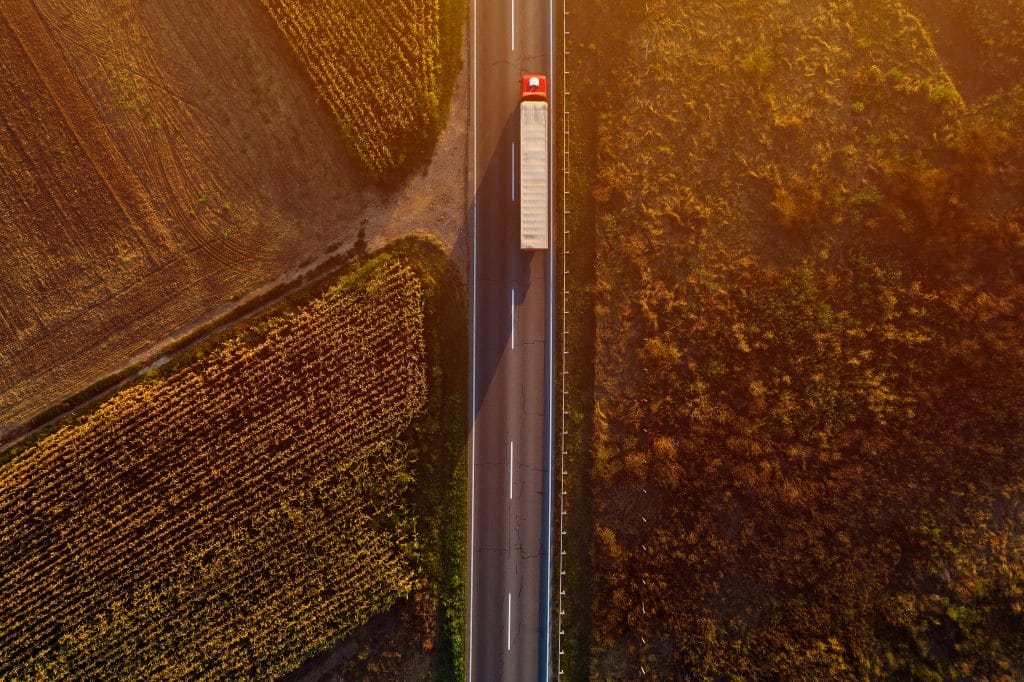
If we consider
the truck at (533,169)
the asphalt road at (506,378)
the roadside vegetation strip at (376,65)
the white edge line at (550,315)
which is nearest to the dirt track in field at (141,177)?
the roadside vegetation strip at (376,65)

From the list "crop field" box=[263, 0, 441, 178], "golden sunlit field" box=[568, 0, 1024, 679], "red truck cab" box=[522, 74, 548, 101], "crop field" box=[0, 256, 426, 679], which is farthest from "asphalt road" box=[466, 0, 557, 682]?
"crop field" box=[0, 256, 426, 679]

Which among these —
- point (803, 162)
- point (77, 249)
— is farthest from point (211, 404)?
point (803, 162)

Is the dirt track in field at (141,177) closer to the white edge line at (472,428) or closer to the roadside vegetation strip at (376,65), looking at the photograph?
the roadside vegetation strip at (376,65)

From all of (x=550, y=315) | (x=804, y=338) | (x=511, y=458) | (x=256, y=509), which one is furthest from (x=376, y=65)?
(x=804, y=338)

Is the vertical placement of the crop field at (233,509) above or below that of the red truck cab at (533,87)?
below

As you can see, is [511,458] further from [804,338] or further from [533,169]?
[804,338]

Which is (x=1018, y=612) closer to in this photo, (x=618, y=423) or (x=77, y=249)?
(x=618, y=423)
